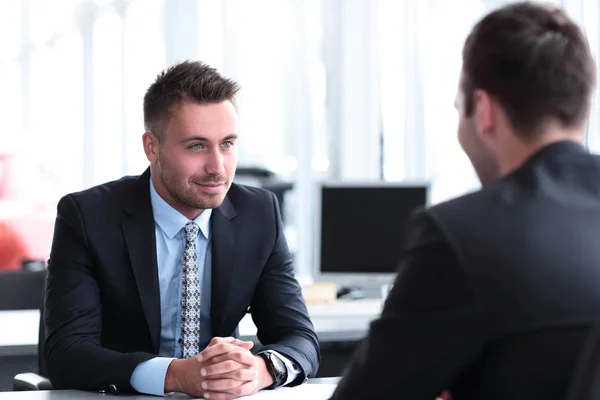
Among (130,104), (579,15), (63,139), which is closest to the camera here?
(579,15)

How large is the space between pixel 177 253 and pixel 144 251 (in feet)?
0.36

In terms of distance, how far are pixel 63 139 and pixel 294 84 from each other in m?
3.13

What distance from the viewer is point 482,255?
1124 mm

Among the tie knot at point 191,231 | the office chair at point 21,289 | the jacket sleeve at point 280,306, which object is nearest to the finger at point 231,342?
the jacket sleeve at point 280,306

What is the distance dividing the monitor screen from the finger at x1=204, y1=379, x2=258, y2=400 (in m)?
2.01

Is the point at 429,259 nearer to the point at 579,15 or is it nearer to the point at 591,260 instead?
the point at 591,260

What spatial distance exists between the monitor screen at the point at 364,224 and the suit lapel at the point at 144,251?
160 centimetres

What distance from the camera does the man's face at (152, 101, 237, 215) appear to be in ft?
7.94

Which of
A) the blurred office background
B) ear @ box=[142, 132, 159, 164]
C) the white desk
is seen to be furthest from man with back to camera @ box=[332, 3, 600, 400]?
the blurred office background

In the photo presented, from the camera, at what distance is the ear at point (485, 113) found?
125cm

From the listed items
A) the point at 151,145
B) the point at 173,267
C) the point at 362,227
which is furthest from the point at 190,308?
the point at 362,227

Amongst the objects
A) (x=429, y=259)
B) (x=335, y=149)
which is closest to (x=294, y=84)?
(x=335, y=149)

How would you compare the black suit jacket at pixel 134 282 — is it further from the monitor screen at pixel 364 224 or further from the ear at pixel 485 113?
the monitor screen at pixel 364 224

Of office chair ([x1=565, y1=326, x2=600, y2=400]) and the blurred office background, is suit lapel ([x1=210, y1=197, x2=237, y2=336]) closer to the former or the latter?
office chair ([x1=565, y1=326, x2=600, y2=400])
